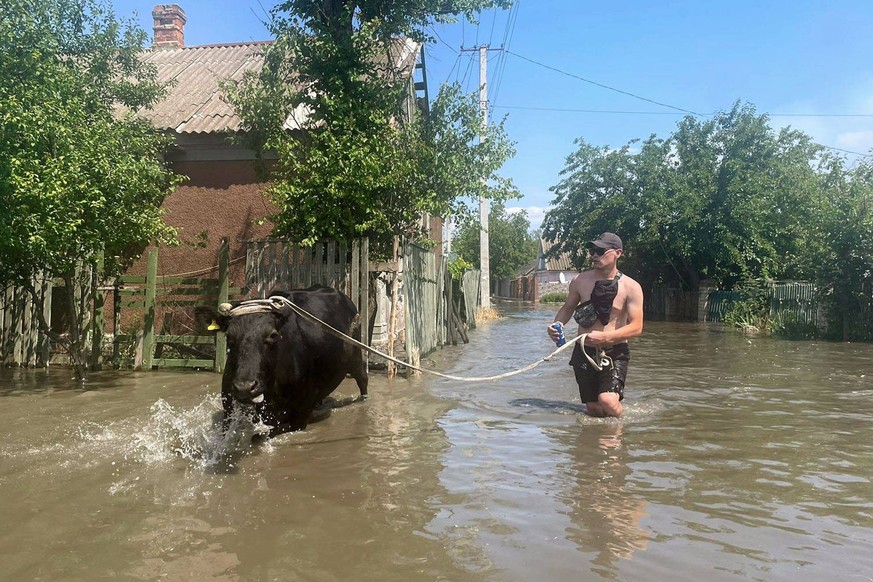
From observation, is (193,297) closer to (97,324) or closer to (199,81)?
(97,324)

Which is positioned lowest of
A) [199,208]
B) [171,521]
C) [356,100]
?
[171,521]

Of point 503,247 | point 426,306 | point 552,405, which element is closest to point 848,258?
point 426,306

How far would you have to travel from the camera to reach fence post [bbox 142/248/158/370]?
9.85 metres

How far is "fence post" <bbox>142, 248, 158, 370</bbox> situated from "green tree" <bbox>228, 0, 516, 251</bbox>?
6.13 ft

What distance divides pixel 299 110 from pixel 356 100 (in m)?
2.50

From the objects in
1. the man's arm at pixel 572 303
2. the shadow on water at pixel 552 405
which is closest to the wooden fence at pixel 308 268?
the shadow on water at pixel 552 405

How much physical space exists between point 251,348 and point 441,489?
1.76 m

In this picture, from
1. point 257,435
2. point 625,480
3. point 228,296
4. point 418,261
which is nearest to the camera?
point 625,480

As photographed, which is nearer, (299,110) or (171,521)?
(171,521)

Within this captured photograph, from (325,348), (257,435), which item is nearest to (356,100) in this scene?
(325,348)

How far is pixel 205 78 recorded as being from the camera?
50.1ft

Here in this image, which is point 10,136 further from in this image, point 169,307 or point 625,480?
point 625,480

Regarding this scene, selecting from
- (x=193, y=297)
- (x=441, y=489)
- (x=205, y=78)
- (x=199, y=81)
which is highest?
(x=205, y=78)

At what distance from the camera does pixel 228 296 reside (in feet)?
33.2
